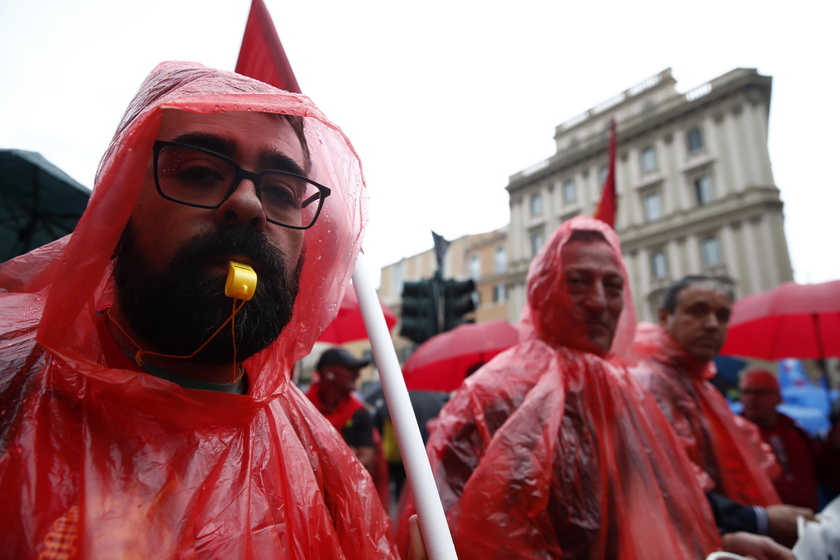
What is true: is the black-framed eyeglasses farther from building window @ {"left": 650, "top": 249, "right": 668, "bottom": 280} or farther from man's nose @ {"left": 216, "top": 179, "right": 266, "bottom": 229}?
building window @ {"left": 650, "top": 249, "right": 668, "bottom": 280}

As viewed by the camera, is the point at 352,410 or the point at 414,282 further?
the point at 414,282

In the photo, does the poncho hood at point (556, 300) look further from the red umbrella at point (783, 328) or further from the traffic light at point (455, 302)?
the traffic light at point (455, 302)

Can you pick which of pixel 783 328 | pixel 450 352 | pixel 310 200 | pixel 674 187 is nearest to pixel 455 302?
pixel 450 352

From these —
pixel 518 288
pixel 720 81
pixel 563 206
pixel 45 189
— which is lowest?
pixel 45 189

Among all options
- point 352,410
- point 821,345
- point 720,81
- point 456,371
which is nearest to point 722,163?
point 720,81

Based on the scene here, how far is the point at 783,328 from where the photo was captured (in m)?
4.60

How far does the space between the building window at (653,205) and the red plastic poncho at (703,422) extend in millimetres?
22448

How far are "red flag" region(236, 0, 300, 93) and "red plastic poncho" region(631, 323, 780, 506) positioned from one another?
2010mm

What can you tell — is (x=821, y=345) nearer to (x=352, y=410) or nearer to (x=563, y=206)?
(x=352, y=410)

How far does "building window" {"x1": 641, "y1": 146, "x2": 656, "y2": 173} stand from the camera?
918 inches

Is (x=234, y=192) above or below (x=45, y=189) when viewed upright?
below

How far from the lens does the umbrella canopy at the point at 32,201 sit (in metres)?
1.66

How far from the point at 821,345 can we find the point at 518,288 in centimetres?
1850

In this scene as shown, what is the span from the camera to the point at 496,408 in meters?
1.73
